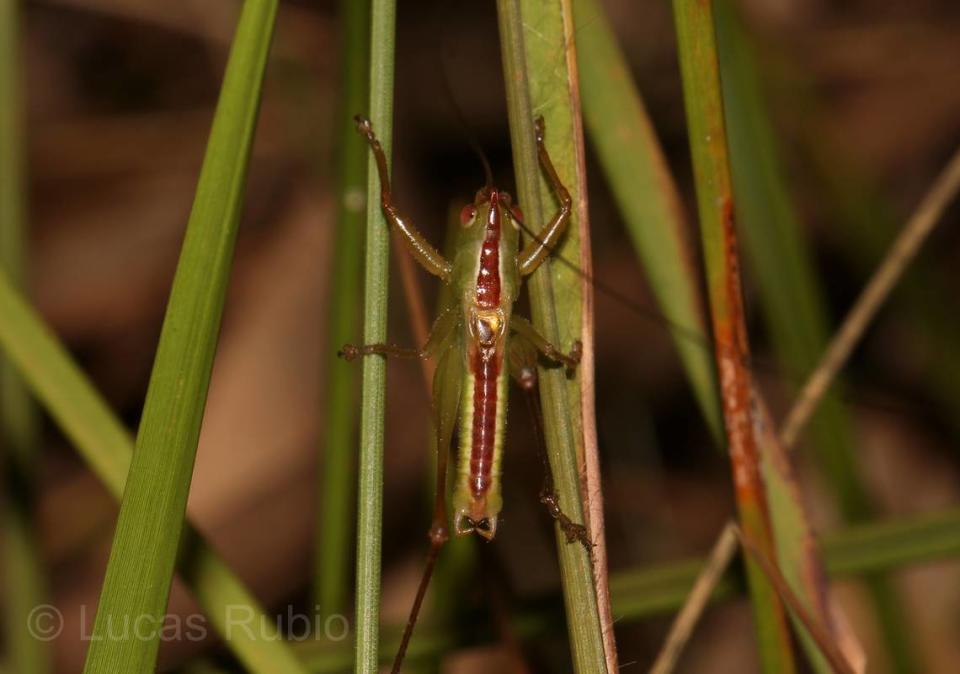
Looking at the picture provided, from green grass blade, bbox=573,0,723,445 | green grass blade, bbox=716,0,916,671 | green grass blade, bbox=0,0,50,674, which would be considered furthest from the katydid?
green grass blade, bbox=0,0,50,674

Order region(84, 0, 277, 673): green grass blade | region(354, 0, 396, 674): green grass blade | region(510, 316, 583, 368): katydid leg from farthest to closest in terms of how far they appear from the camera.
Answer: region(510, 316, 583, 368): katydid leg
region(354, 0, 396, 674): green grass blade
region(84, 0, 277, 673): green grass blade

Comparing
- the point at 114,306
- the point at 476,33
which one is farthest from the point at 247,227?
the point at 476,33

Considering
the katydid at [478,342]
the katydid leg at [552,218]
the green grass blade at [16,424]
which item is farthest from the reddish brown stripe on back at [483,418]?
the green grass blade at [16,424]

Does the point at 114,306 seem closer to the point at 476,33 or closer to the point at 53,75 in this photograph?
the point at 53,75

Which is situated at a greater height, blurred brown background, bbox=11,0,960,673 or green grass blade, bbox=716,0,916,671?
blurred brown background, bbox=11,0,960,673

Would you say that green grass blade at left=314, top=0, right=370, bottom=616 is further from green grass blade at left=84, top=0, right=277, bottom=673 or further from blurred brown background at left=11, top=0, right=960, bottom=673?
blurred brown background at left=11, top=0, right=960, bottom=673
